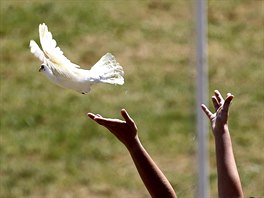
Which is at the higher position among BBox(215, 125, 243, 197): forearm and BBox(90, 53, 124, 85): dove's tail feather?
BBox(90, 53, 124, 85): dove's tail feather

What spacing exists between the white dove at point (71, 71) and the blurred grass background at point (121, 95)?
8.53ft

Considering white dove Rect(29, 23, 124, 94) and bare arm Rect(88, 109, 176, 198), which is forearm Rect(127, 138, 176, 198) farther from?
white dove Rect(29, 23, 124, 94)

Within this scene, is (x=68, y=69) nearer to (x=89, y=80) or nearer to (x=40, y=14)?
(x=89, y=80)

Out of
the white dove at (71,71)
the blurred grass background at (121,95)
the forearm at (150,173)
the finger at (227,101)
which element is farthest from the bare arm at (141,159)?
the blurred grass background at (121,95)

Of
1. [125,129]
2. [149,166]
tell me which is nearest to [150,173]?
[149,166]

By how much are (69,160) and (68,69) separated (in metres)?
3.24

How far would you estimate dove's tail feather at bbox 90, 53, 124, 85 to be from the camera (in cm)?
262

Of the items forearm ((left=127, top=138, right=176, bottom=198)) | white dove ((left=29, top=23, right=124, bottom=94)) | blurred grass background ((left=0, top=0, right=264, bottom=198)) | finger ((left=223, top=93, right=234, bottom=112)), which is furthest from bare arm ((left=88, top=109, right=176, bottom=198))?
blurred grass background ((left=0, top=0, right=264, bottom=198))

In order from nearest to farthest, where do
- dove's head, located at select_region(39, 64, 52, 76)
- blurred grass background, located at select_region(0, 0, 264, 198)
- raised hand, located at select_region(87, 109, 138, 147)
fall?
dove's head, located at select_region(39, 64, 52, 76) → raised hand, located at select_region(87, 109, 138, 147) → blurred grass background, located at select_region(0, 0, 264, 198)

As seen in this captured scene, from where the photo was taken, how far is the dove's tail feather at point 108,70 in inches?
103

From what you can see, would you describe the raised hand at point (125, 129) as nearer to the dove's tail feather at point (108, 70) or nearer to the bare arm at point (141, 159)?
the bare arm at point (141, 159)

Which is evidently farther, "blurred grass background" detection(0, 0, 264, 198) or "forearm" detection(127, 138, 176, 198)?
"blurred grass background" detection(0, 0, 264, 198)

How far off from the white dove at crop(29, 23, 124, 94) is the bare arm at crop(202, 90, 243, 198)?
0.29 m

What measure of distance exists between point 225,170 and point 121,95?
358 cm
